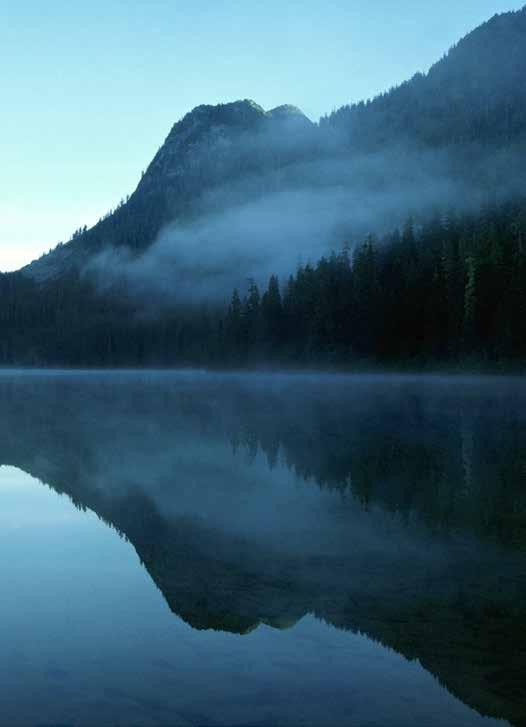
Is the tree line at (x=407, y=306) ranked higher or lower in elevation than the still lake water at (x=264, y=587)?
higher

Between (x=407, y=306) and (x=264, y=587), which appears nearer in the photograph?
(x=264, y=587)

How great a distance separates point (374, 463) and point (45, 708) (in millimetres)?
15176

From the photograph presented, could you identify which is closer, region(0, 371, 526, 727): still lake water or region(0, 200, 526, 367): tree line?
region(0, 371, 526, 727): still lake water

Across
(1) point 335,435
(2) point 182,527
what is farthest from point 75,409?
(2) point 182,527

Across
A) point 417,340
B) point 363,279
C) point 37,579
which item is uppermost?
point 363,279

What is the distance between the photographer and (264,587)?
10.4 metres

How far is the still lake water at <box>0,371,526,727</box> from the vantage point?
277 inches

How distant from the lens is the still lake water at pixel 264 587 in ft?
23.1

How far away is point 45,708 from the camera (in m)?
6.75

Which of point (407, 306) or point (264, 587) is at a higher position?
point (407, 306)

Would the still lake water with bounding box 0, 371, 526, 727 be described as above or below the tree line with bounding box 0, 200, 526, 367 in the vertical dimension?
below

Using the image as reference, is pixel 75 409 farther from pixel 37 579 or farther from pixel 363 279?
pixel 363 279

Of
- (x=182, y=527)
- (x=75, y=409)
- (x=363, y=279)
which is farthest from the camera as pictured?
(x=363, y=279)

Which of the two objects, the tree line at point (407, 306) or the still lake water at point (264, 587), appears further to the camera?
the tree line at point (407, 306)
